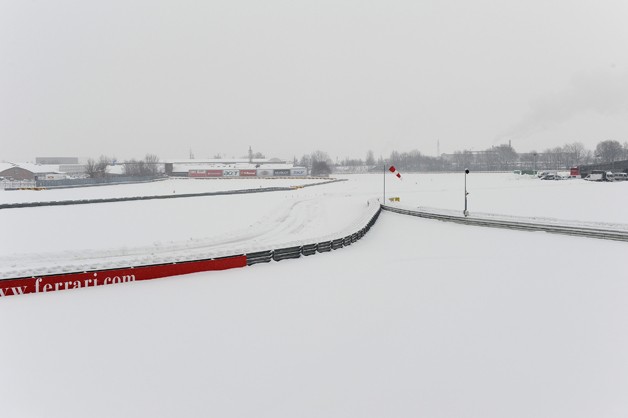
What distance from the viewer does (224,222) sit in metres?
37.2

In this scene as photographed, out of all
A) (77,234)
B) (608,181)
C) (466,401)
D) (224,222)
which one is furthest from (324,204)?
(608,181)

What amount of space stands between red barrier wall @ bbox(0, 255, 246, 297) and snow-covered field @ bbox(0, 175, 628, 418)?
0.67 metres

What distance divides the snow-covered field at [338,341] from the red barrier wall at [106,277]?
67 cm

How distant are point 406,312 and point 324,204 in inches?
1644

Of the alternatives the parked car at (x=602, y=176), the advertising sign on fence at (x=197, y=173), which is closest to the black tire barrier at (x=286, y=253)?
the parked car at (x=602, y=176)

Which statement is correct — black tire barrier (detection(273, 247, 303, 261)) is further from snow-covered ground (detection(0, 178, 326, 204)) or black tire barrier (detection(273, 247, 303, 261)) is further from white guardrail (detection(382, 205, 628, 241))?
snow-covered ground (detection(0, 178, 326, 204))

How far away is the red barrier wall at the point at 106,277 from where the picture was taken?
15.4m

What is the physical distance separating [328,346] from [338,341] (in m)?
0.41

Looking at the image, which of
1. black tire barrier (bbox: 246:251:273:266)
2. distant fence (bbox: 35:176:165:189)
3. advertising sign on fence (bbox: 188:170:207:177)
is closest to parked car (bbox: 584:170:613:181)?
black tire barrier (bbox: 246:251:273:266)

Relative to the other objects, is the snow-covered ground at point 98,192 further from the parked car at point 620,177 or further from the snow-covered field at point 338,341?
the parked car at point 620,177

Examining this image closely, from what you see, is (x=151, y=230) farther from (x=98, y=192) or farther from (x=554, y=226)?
(x=98, y=192)

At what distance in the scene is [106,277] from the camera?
55.3 ft

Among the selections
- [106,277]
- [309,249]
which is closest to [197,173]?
[309,249]

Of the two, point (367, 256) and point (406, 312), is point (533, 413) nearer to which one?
point (406, 312)
